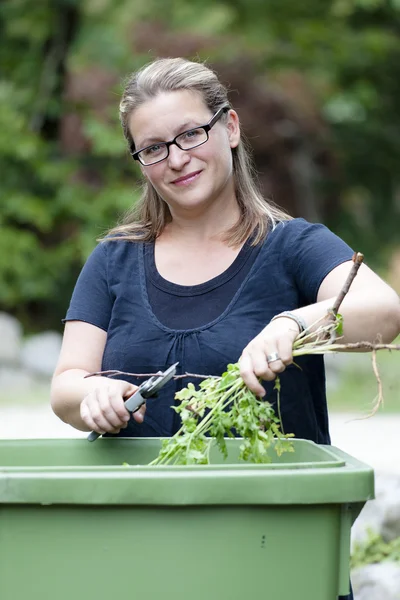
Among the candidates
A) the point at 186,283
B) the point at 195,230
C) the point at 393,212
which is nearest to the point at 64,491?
the point at 186,283

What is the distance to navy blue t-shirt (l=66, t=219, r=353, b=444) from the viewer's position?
2117mm

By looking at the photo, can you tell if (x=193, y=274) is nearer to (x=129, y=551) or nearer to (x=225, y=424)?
(x=225, y=424)

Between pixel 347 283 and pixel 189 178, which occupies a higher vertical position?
pixel 189 178

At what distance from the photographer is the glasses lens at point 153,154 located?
222 cm

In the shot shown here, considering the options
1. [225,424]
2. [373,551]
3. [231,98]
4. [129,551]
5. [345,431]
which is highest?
[231,98]

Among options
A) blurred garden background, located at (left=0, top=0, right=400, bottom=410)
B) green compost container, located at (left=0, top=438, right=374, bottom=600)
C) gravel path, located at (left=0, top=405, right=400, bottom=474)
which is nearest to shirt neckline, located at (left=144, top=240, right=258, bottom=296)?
green compost container, located at (left=0, top=438, right=374, bottom=600)

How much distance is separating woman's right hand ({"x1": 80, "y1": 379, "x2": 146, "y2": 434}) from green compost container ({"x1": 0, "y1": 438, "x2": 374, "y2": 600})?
0.41m

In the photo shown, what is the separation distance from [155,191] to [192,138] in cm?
29

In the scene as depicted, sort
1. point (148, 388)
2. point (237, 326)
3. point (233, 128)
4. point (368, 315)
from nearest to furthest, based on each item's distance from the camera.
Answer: point (148, 388) → point (368, 315) → point (237, 326) → point (233, 128)

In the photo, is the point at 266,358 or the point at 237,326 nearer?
the point at 266,358

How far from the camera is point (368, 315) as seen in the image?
6.28ft

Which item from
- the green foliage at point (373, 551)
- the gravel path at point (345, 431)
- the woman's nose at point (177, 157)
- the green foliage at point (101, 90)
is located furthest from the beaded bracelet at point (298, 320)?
the green foliage at point (101, 90)

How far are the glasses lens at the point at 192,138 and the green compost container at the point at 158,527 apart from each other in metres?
0.94

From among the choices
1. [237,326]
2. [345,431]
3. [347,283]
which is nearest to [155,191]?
[237,326]
